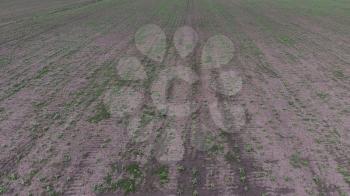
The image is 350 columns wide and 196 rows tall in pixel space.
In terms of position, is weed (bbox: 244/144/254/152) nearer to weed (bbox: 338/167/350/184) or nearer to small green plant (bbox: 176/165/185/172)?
small green plant (bbox: 176/165/185/172)

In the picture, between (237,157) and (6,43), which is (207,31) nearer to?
(6,43)

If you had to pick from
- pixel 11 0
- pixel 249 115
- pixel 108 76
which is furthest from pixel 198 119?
pixel 11 0

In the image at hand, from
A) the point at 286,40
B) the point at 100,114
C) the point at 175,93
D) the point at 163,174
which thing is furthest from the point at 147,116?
the point at 286,40

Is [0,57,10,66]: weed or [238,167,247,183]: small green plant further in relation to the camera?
[0,57,10,66]: weed

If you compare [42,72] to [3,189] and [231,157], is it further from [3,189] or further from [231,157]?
[231,157]

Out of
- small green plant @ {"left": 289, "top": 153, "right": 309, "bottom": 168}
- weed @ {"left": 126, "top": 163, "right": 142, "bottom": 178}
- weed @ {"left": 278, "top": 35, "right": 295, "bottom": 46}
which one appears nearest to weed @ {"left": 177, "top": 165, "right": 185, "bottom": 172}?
weed @ {"left": 126, "top": 163, "right": 142, "bottom": 178}

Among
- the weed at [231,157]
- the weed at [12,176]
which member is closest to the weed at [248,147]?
the weed at [231,157]
